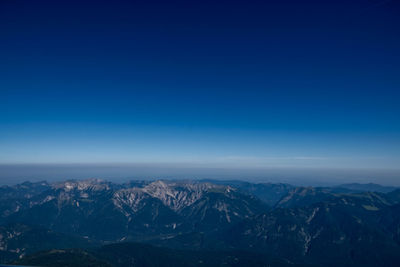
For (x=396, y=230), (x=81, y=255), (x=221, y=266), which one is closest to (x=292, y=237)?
(x=396, y=230)

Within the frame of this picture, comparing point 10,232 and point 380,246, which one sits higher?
point 380,246

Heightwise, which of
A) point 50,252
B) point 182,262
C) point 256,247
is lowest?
point 256,247

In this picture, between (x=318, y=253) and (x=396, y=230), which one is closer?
(x=318, y=253)

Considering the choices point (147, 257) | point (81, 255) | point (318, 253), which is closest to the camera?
point (81, 255)

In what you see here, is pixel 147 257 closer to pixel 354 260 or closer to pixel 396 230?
pixel 354 260

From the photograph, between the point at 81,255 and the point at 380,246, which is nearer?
the point at 81,255

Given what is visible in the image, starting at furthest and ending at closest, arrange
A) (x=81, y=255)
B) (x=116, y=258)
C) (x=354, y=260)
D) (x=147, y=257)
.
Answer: (x=354, y=260), (x=147, y=257), (x=116, y=258), (x=81, y=255)

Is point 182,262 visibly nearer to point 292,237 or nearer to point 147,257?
point 147,257

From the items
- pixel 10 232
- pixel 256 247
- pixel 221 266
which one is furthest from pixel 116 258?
pixel 10 232

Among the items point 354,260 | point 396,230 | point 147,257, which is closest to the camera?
point 147,257
